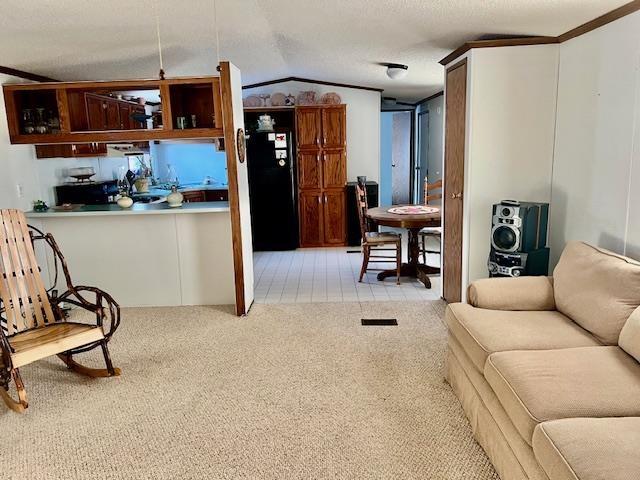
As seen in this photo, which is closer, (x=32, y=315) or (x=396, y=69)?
(x=32, y=315)

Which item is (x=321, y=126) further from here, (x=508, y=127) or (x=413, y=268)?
(x=508, y=127)

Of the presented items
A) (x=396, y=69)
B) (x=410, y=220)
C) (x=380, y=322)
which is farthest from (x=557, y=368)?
(x=396, y=69)

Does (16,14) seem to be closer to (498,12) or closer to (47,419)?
(47,419)

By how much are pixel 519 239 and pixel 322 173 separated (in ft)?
12.9

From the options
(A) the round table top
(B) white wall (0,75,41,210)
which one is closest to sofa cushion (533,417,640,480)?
(A) the round table top

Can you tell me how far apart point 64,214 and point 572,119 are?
4.13m

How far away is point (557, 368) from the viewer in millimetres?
1968

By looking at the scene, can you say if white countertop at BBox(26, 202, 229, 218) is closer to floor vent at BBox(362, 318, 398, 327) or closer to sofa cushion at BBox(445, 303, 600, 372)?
floor vent at BBox(362, 318, 398, 327)

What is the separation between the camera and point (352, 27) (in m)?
3.89

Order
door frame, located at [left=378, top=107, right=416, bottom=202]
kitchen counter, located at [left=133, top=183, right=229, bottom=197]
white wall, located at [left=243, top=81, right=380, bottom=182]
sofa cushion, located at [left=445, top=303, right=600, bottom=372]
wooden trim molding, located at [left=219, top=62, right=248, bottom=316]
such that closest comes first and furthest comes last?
1. sofa cushion, located at [left=445, top=303, right=600, bottom=372]
2. wooden trim molding, located at [left=219, top=62, right=248, bottom=316]
3. kitchen counter, located at [left=133, top=183, right=229, bottom=197]
4. white wall, located at [left=243, top=81, right=380, bottom=182]
5. door frame, located at [left=378, top=107, right=416, bottom=202]

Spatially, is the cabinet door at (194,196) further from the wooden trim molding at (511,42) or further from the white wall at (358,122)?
the wooden trim molding at (511,42)

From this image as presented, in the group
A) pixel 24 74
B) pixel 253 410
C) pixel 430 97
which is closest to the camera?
pixel 253 410

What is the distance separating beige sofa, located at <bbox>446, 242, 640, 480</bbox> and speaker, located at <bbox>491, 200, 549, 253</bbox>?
0.45 m

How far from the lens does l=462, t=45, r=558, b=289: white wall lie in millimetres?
3557
